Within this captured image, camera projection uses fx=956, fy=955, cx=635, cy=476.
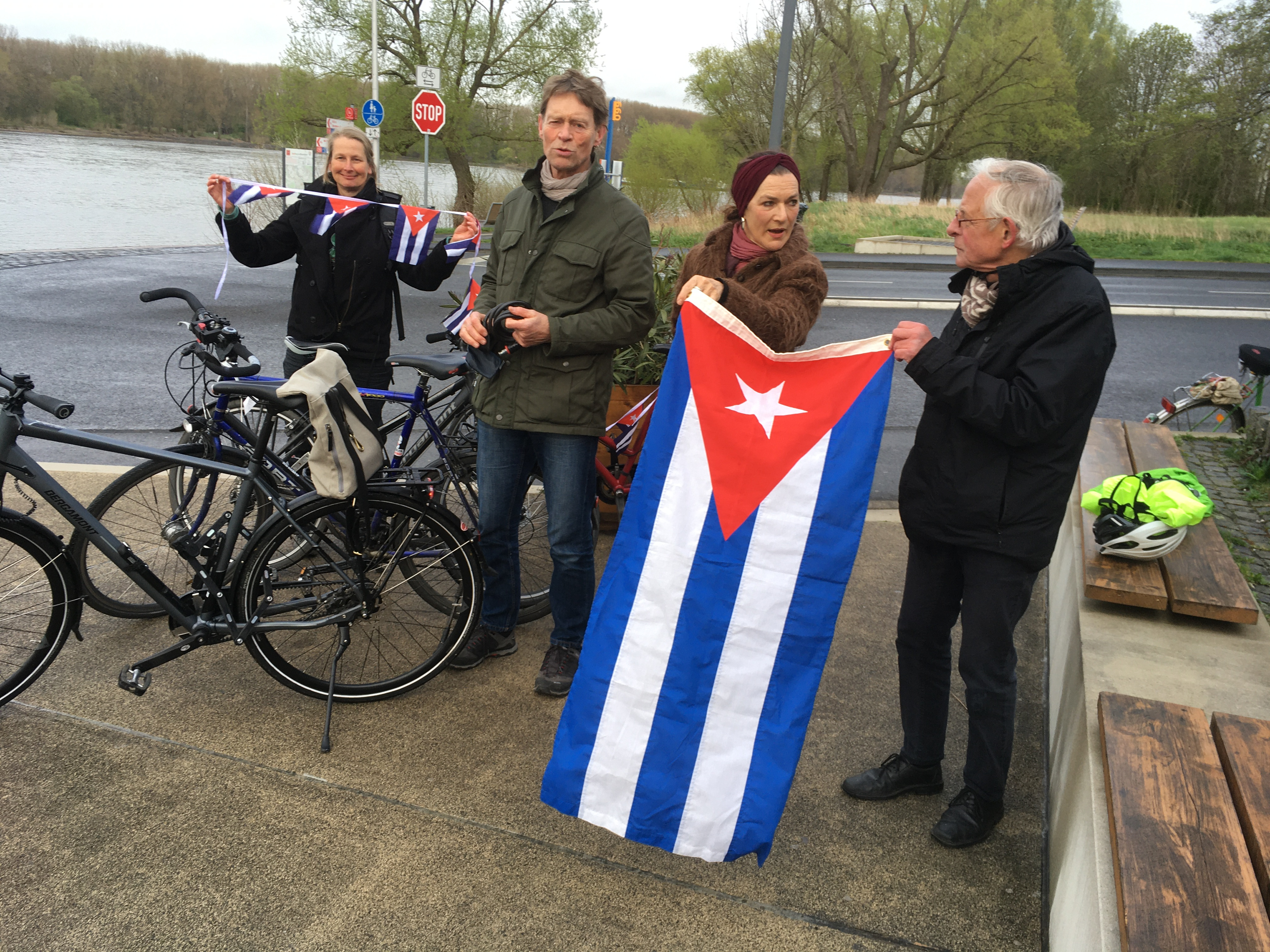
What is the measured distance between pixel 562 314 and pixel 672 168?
30304 mm

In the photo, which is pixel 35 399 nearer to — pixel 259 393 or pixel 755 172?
pixel 259 393

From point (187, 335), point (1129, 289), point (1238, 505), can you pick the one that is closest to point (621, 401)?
point (1238, 505)

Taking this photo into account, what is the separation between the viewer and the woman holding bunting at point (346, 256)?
4.18 metres

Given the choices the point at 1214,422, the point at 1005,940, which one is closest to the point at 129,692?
the point at 1005,940

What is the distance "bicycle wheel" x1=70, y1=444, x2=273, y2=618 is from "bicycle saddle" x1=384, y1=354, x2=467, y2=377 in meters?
0.71

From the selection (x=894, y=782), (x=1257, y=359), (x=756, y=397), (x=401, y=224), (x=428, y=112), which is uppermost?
(x=428, y=112)

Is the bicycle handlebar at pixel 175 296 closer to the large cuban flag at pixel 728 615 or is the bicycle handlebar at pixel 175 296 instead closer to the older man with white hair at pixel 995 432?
the large cuban flag at pixel 728 615

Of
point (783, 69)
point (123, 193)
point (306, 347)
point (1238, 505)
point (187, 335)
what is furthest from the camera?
point (123, 193)

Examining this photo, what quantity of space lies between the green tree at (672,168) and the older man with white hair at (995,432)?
26.4 m

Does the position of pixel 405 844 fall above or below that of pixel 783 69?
below

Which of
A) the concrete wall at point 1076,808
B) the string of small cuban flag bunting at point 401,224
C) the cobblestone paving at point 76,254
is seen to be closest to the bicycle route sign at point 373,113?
the cobblestone paving at point 76,254

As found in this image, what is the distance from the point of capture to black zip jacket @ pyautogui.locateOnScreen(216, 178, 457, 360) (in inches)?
164

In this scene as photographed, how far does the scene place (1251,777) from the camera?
2.14 m

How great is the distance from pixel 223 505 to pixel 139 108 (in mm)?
74408
